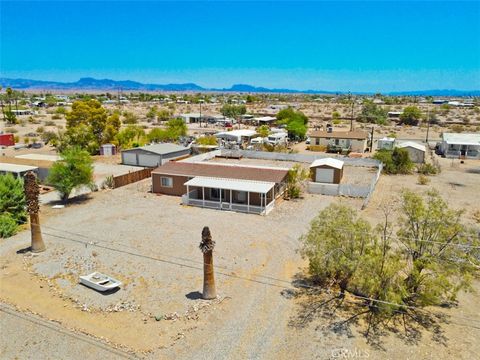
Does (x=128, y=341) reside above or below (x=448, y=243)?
below

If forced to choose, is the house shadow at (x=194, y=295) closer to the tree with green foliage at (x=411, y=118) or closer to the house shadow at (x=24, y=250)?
the house shadow at (x=24, y=250)

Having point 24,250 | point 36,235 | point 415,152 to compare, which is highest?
point 415,152

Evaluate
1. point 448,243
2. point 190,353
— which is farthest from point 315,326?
point 448,243

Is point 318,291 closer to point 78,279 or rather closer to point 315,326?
point 315,326

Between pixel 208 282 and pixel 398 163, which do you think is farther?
pixel 398 163

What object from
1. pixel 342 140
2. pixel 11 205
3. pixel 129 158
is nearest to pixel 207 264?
pixel 11 205

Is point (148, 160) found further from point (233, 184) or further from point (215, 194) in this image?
point (233, 184)

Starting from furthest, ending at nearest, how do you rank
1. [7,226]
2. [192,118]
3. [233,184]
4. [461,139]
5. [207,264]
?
1. [192,118]
2. [461,139]
3. [233,184]
4. [7,226]
5. [207,264]
